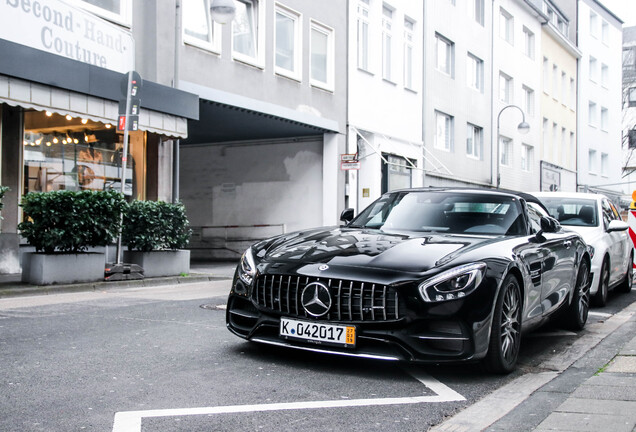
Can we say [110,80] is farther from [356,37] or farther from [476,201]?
[356,37]

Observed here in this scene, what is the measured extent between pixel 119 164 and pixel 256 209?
886 cm

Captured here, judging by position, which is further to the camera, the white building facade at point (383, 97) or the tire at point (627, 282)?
the white building facade at point (383, 97)

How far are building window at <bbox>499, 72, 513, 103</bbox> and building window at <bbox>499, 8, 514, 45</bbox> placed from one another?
5.93 feet

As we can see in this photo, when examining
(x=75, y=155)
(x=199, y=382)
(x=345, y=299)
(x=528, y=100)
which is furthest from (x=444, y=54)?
(x=199, y=382)

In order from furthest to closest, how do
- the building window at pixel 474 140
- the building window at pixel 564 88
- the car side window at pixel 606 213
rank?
the building window at pixel 564 88, the building window at pixel 474 140, the car side window at pixel 606 213

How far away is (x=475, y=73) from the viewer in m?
33.2

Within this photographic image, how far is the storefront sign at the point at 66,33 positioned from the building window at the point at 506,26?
25232mm

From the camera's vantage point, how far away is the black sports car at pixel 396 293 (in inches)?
190

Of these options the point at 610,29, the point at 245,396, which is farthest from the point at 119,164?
the point at 610,29

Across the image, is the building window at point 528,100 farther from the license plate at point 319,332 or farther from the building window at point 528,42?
the license plate at point 319,332

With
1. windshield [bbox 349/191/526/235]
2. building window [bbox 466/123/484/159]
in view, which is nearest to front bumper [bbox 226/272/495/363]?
windshield [bbox 349/191/526/235]

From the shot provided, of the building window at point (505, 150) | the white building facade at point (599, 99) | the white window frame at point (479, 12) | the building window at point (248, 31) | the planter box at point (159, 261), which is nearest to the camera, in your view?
the planter box at point (159, 261)

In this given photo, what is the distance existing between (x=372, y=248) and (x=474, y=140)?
94.0 ft

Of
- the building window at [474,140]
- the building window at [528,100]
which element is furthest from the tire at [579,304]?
the building window at [528,100]
